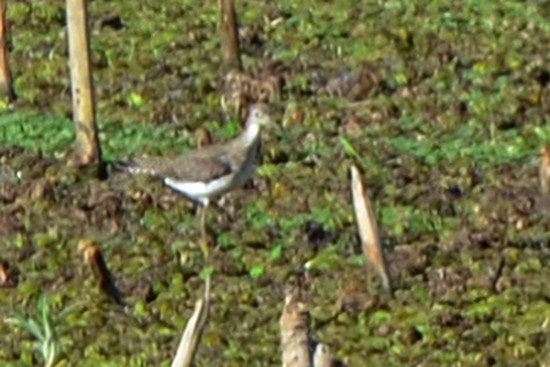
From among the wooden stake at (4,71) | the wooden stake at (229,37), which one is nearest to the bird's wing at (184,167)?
the wooden stake at (4,71)

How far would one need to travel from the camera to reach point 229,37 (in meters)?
13.3

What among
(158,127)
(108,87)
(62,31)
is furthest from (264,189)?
(62,31)

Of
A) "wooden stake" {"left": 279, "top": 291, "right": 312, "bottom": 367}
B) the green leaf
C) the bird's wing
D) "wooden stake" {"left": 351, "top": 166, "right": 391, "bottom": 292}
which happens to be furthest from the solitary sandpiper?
"wooden stake" {"left": 279, "top": 291, "right": 312, "bottom": 367}

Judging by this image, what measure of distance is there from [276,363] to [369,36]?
5179 mm

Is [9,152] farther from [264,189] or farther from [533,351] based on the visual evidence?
[533,351]

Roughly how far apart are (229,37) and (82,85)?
7.06ft

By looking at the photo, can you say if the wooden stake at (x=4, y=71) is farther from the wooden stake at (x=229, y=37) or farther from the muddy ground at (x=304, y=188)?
the wooden stake at (x=229, y=37)

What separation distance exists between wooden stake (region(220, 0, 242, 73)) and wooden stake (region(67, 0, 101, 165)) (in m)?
1.71

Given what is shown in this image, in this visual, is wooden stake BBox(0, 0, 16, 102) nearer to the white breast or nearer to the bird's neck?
the bird's neck

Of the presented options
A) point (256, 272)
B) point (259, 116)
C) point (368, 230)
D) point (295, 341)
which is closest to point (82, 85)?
point (259, 116)

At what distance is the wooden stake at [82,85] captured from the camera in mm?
11148

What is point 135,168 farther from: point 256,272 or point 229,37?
point 229,37

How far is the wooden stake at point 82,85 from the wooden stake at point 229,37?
1.71m

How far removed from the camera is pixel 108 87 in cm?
1333
